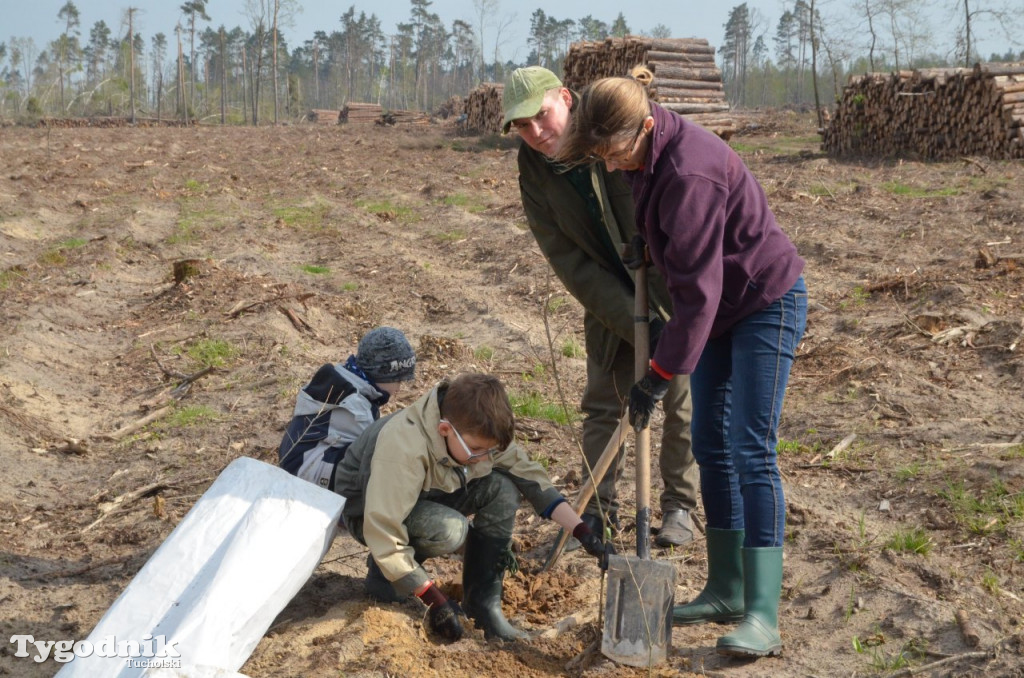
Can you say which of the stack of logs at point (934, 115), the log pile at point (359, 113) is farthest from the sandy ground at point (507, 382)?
the log pile at point (359, 113)

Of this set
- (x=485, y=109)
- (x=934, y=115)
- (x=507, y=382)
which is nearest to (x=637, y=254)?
(x=507, y=382)

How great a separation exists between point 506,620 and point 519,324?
425cm

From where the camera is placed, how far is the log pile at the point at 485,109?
73.8 feet

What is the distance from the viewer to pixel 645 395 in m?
2.90

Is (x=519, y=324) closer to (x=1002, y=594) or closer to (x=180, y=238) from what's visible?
(x=1002, y=594)

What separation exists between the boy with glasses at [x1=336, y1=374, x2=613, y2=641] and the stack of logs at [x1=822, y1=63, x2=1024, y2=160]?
1147 cm

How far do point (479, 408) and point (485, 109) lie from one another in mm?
21099

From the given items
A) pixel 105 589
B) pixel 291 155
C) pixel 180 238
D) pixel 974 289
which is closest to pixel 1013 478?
pixel 974 289

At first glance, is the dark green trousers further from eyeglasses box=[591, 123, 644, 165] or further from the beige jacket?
eyeglasses box=[591, 123, 644, 165]

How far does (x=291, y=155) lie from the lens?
20156 mm

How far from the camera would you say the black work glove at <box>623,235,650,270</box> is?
325 centimetres

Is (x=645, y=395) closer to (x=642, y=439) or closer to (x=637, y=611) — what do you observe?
(x=642, y=439)

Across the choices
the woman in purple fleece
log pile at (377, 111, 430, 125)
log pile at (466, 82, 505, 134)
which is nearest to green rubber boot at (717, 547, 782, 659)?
the woman in purple fleece

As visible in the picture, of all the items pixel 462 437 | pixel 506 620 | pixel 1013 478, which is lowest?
pixel 506 620
